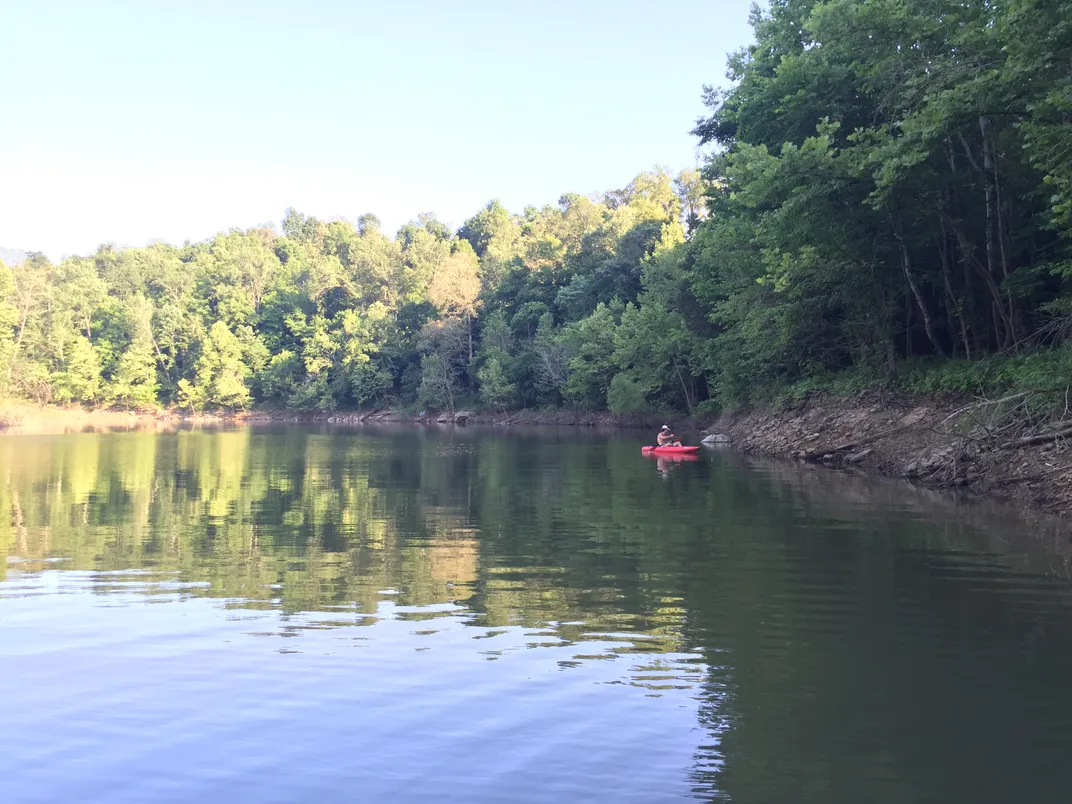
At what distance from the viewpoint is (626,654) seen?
784cm

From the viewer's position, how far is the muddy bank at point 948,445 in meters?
16.5

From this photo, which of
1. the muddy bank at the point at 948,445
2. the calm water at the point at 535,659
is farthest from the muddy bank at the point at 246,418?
the calm water at the point at 535,659

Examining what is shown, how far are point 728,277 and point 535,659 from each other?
33.3m

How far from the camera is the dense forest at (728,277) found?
1873 centimetres

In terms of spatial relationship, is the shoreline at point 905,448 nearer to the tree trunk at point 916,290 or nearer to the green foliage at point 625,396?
the tree trunk at point 916,290

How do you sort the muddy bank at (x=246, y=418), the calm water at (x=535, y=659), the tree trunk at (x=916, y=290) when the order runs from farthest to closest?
the muddy bank at (x=246, y=418)
the tree trunk at (x=916, y=290)
the calm water at (x=535, y=659)

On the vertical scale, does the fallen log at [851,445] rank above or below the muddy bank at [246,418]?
below

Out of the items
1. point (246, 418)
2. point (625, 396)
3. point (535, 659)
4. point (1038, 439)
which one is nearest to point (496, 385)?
point (625, 396)

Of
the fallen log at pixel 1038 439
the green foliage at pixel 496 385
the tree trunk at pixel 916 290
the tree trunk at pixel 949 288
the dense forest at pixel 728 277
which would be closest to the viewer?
the fallen log at pixel 1038 439

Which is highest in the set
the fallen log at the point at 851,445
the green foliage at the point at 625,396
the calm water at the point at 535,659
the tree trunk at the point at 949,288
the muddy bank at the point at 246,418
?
the tree trunk at the point at 949,288

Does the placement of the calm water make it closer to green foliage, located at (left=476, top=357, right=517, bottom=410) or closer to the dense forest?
the dense forest

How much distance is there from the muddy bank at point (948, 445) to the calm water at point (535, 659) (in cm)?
191

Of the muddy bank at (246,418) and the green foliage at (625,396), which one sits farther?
the muddy bank at (246,418)

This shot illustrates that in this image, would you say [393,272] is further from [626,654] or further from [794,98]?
[626,654]
